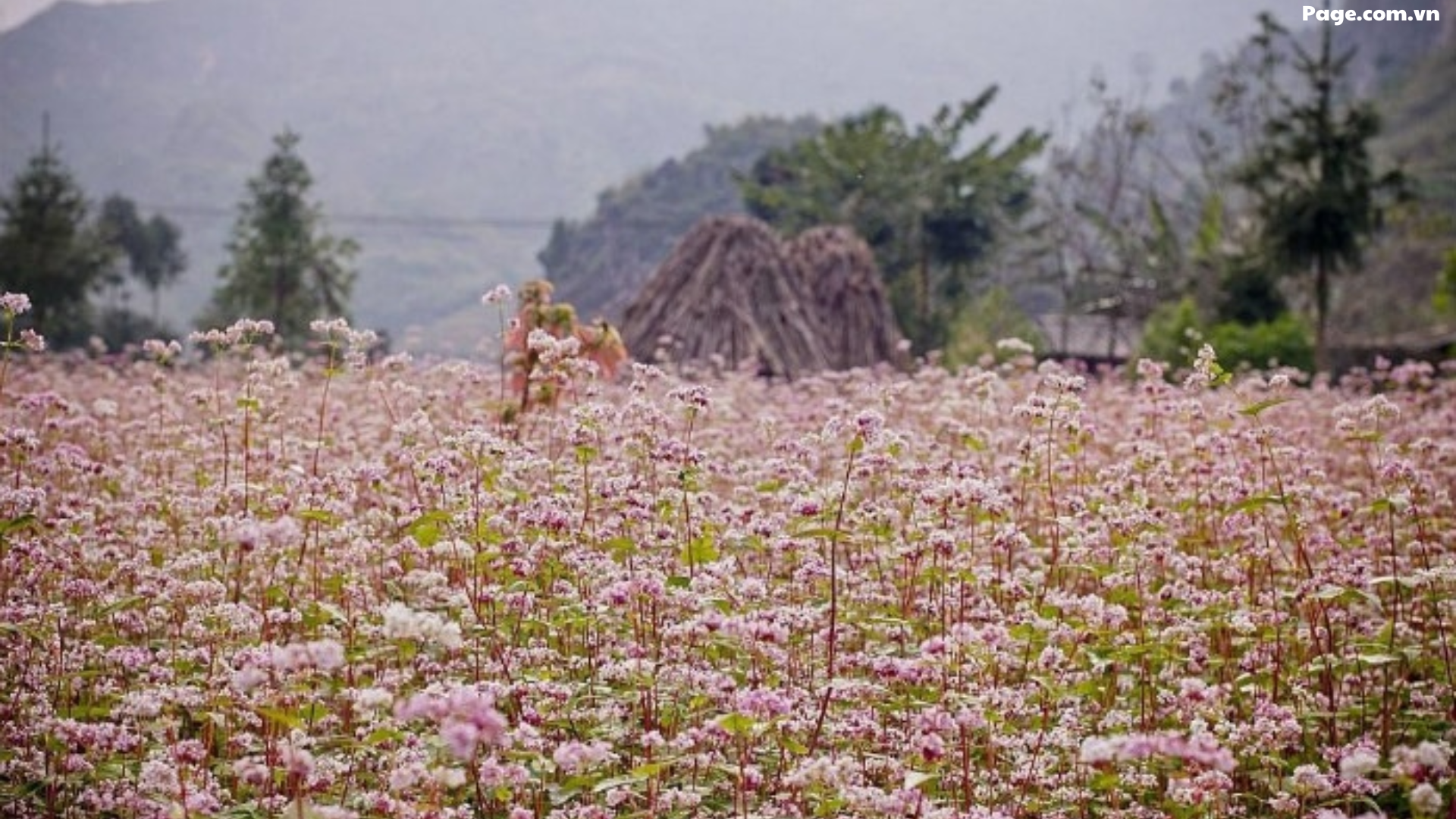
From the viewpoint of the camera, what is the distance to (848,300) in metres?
29.7

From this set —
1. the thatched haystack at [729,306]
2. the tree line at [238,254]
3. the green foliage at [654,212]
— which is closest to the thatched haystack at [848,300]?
the thatched haystack at [729,306]

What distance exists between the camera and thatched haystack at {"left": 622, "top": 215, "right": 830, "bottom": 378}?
2558 cm

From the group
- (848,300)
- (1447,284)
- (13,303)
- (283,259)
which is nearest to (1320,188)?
(1447,284)

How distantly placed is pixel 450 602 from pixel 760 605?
155 centimetres

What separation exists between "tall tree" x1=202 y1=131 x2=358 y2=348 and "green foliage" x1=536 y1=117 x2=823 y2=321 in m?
63.0

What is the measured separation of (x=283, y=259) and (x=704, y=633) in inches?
2135

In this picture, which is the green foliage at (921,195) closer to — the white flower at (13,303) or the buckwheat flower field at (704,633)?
the buckwheat flower field at (704,633)

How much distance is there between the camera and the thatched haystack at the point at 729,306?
25.6m

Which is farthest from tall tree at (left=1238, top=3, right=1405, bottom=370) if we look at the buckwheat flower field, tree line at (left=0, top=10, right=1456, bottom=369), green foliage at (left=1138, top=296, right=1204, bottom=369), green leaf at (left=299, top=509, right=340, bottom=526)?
green leaf at (left=299, top=509, right=340, bottom=526)

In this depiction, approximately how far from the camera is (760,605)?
19.2 ft

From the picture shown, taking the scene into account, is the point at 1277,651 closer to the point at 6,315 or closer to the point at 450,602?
the point at 450,602

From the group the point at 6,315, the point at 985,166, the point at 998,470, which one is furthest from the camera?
the point at 985,166

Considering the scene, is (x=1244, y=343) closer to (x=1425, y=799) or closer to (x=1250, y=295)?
(x=1250, y=295)

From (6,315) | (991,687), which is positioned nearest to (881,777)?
(991,687)
